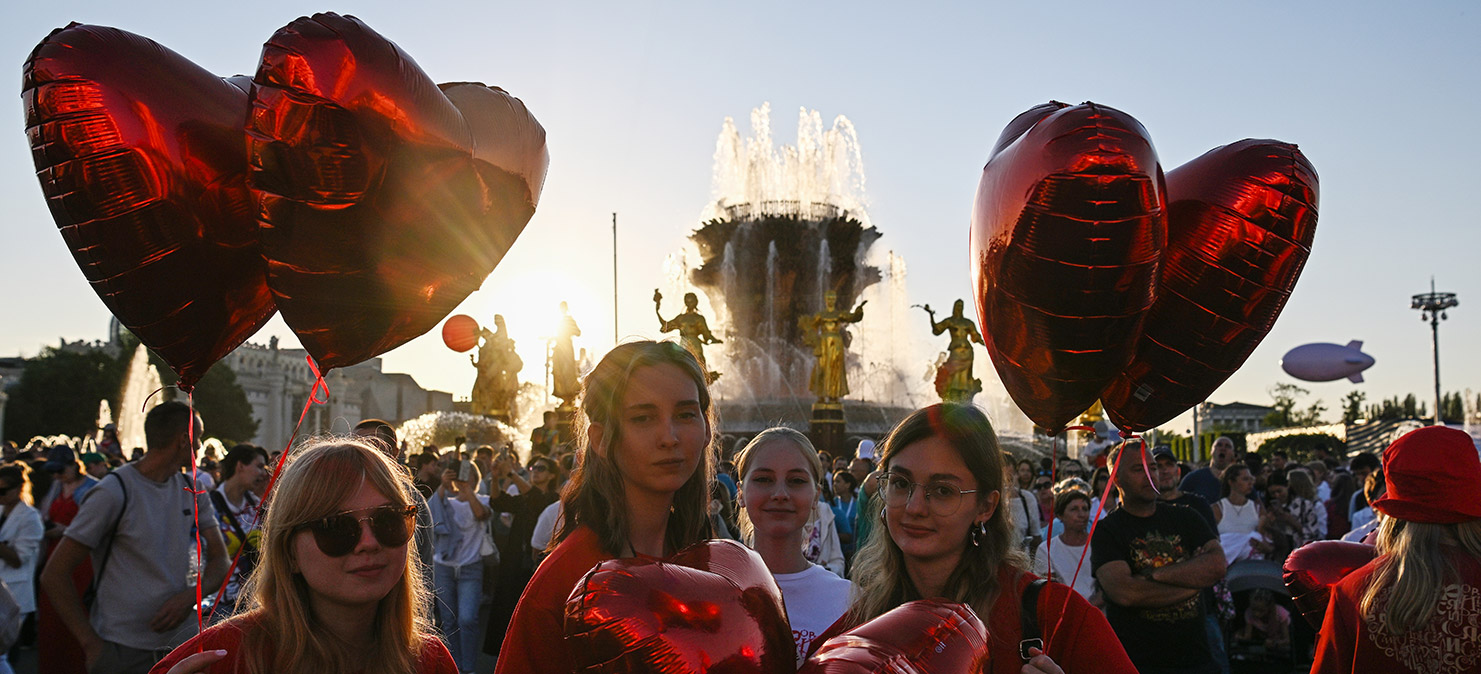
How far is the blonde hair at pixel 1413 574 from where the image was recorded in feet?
9.32

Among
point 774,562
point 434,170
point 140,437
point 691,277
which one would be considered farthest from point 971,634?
point 691,277

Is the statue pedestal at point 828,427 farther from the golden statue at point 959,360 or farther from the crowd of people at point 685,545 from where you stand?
the crowd of people at point 685,545

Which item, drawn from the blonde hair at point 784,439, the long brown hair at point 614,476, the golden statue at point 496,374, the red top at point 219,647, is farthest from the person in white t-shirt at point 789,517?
the golden statue at point 496,374

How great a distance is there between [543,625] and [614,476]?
42cm

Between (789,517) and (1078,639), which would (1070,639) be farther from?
(789,517)

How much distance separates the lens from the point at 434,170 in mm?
2371

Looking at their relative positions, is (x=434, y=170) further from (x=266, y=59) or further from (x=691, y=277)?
(x=691, y=277)

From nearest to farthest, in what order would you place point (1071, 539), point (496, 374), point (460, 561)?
point (1071, 539) < point (460, 561) < point (496, 374)

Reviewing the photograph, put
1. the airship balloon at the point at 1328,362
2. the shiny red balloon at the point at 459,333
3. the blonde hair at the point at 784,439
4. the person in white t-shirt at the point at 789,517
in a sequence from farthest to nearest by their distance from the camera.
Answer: the airship balloon at the point at 1328,362
the shiny red balloon at the point at 459,333
the blonde hair at the point at 784,439
the person in white t-shirt at the point at 789,517

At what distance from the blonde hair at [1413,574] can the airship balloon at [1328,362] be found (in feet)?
90.8

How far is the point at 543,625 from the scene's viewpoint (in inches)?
86.0

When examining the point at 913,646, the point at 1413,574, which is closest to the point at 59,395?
the point at 1413,574

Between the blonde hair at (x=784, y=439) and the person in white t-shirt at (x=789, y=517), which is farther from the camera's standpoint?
the blonde hair at (x=784, y=439)

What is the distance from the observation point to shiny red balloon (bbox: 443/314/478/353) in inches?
716
